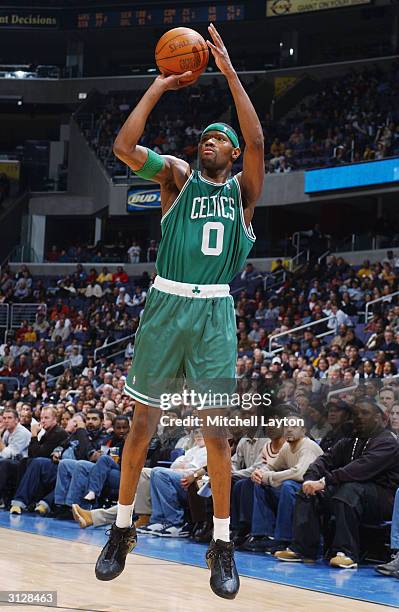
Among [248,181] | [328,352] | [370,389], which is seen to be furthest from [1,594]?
[328,352]

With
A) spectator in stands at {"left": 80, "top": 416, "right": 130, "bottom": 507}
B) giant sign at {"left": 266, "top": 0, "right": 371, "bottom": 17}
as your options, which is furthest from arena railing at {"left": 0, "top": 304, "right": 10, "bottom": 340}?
spectator in stands at {"left": 80, "top": 416, "right": 130, "bottom": 507}

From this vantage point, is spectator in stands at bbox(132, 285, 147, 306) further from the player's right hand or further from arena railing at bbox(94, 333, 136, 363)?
the player's right hand

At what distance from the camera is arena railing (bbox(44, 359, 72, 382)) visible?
64.8ft

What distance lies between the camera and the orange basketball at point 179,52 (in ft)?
14.7

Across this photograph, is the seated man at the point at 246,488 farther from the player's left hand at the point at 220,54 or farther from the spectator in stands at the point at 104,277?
the spectator in stands at the point at 104,277

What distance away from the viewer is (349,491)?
7242 millimetres

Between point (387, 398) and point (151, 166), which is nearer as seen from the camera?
point (151, 166)

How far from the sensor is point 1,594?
4582mm

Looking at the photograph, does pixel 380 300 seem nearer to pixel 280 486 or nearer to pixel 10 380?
pixel 10 380

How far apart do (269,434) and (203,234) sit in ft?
13.9

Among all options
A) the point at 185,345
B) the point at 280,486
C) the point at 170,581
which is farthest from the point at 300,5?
the point at 185,345

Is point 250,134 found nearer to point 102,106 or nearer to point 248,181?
point 248,181

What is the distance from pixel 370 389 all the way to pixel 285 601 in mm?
3179

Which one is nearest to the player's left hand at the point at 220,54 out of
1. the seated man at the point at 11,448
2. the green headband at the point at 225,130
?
the green headband at the point at 225,130
